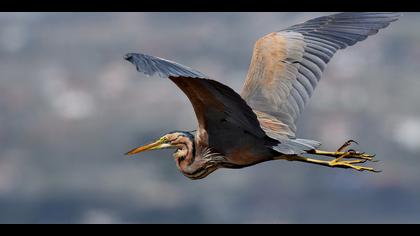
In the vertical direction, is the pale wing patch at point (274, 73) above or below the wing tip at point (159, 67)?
above

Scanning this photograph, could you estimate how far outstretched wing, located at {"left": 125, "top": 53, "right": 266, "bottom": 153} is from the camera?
441 cm

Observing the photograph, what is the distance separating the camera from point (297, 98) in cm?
564

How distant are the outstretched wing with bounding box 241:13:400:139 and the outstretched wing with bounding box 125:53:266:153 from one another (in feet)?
0.62

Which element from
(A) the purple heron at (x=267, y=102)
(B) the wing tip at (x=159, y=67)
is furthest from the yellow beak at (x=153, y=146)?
(B) the wing tip at (x=159, y=67)

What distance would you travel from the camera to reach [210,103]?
5.00m

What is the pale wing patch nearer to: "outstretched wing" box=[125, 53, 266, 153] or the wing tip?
"outstretched wing" box=[125, 53, 266, 153]

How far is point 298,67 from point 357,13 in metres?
0.59

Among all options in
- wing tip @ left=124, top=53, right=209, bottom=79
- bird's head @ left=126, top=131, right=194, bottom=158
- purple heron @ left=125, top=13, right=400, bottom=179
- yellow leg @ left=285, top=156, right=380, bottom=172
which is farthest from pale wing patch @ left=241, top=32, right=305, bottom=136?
wing tip @ left=124, top=53, right=209, bottom=79

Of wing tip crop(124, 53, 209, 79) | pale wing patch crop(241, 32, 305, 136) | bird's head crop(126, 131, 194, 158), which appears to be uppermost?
pale wing patch crop(241, 32, 305, 136)

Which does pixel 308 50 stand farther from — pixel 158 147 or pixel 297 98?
pixel 158 147

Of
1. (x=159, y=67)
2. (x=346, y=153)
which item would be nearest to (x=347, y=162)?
(x=346, y=153)

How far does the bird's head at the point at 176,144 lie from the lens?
5375 millimetres

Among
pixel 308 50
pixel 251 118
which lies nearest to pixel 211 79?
pixel 251 118

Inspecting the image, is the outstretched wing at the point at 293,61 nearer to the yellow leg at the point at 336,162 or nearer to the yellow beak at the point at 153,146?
the yellow leg at the point at 336,162
